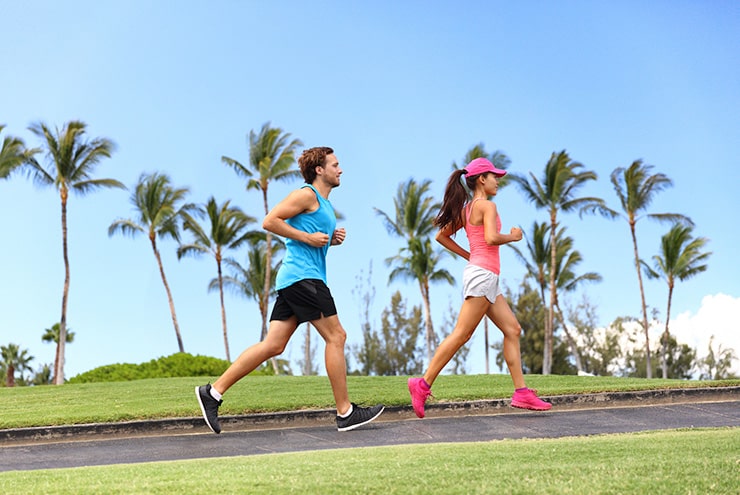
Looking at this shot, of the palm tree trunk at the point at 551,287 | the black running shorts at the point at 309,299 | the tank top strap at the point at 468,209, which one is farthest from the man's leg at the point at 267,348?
the palm tree trunk at the point at 551,287

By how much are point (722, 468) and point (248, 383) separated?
11.5 metres

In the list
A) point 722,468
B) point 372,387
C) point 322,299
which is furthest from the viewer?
point 372,387

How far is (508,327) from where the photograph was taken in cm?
737

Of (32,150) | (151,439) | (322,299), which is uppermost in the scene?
(32,150)

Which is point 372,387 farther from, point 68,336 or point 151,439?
point 68,336

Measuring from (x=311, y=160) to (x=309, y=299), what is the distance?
1220mm

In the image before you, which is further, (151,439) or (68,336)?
(68,336)

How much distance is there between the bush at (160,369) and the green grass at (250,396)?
7.41 m

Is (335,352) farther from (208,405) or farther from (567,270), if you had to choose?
(567,270)

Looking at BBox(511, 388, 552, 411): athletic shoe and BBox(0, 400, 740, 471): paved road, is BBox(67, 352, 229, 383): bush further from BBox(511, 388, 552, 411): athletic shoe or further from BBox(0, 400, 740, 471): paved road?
BBox(511, 388, 552, 411): athletic shoe

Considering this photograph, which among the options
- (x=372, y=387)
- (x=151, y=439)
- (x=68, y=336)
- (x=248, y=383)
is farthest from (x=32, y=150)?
(x=151, y=439)

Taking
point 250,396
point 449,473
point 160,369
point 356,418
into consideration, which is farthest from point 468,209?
point 160,369

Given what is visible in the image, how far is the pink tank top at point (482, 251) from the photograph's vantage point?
23.7 feet

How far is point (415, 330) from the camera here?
201 ft
